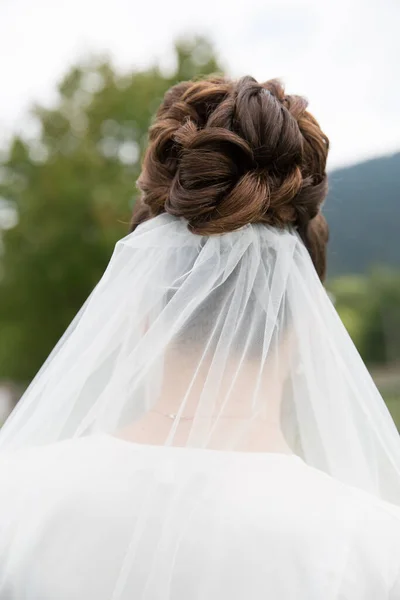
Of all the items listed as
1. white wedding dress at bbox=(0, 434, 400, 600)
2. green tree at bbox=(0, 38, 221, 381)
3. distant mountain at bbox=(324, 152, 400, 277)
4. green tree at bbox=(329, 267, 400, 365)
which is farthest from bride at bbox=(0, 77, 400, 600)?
green tree at bbox=(0, 38, 221, 381)

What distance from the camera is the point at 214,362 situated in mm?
1262

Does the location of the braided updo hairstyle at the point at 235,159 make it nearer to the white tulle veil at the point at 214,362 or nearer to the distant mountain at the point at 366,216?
the white tulle veil at the point at 214,362

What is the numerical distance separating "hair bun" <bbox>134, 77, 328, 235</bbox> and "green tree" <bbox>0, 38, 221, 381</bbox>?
8.00m

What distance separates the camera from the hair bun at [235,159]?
4.19 ft

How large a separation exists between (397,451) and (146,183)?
730 millimetres

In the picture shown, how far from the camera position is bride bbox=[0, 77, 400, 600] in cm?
108

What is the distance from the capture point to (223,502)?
43.5 inches

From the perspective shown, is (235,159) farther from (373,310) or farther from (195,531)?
(373,310)

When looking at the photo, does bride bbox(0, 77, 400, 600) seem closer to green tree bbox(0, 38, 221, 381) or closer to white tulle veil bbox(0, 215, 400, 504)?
white tulle veil bbox(0, 215, 400, 504)

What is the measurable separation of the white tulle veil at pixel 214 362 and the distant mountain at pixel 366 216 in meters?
0.99

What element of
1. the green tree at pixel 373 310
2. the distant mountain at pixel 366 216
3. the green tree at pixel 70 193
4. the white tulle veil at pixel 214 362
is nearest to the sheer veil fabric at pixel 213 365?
the white tulle veil at pixel 214 362

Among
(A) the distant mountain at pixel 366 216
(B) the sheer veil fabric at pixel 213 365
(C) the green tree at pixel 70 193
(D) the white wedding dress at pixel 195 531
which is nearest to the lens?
(D) the white wedding dress at pixel 195 531

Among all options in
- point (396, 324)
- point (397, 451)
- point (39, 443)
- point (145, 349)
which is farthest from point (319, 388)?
point (396, 324)

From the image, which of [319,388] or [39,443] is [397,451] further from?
[39,443]
